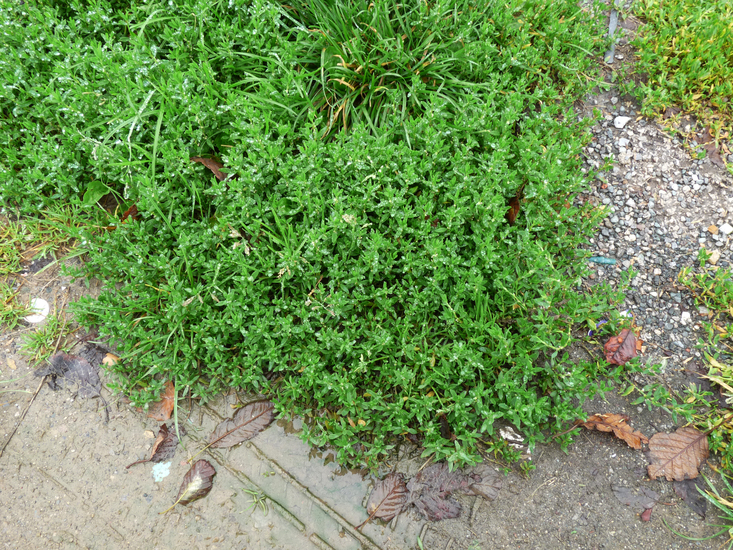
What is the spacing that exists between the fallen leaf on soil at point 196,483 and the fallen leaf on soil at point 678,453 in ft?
7.48

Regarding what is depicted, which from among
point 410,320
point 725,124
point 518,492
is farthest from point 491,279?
point 725,124

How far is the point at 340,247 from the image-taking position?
261 cm

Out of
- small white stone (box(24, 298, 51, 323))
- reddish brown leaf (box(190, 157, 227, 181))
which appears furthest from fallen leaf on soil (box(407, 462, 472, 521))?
small white stone (box(24, 298, 51, 323))


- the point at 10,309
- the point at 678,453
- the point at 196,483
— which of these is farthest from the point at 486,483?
the point at 10,309

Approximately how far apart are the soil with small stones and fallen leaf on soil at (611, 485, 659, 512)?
25mm

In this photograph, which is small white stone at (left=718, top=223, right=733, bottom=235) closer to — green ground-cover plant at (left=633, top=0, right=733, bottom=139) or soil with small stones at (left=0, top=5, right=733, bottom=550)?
soil with small stones at (left=0, top=5, right=733, bottom=550)

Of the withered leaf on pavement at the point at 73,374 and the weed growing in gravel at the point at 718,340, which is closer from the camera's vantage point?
the weed growing in gravel at the point at 718,340

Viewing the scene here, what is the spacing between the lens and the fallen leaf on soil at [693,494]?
2.33 meters

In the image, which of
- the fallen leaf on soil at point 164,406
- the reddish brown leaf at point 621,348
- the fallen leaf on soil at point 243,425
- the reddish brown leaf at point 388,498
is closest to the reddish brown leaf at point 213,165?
the fallen leaf on soil at point 164,406

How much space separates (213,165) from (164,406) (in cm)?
145

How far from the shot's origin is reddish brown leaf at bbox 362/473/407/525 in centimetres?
236

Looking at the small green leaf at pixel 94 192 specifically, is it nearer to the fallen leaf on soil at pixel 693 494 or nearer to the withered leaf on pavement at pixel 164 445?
the withered leaf on pavement at pixel 164 445

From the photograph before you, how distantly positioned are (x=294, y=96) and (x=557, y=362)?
223cm

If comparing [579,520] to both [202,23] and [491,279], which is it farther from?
[202,23]
